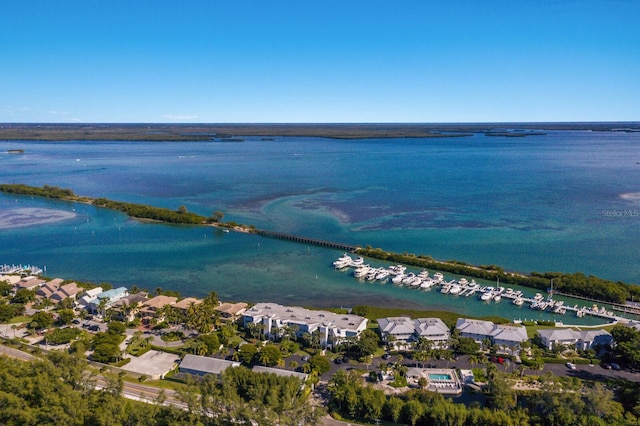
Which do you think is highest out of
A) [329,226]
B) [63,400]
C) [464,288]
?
[63,400]

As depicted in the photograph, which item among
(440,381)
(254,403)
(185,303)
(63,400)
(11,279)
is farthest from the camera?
(11,279)

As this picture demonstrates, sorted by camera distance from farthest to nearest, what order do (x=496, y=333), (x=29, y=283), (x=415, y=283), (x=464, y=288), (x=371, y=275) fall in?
(x=371, y=275) < (x=415, y=283) < (x=464, y=288) < (x=29, y=283) < (x=496, y=333)

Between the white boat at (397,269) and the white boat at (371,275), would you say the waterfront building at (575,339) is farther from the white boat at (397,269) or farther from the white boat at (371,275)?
the white boat at (371,275)

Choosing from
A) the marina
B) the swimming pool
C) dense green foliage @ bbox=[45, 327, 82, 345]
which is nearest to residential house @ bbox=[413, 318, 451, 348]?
the swimming pool

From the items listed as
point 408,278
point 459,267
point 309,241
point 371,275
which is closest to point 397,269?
point 408,278

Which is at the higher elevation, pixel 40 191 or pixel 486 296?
pixel 40 191

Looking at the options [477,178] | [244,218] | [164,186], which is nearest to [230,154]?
[164,186]

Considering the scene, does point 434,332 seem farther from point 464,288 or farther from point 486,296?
point 464,288

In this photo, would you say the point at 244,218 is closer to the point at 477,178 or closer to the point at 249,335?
the point at 249,335

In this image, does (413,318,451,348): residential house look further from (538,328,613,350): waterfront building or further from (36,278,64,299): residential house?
(36,278,64,299): residential house
